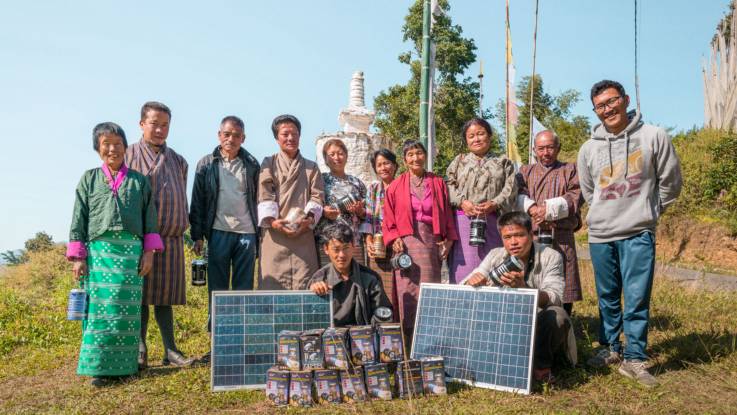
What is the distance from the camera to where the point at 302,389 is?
3.88 m

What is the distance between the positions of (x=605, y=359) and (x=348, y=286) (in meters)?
2.23

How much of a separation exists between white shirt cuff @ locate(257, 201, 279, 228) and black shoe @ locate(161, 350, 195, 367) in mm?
1434

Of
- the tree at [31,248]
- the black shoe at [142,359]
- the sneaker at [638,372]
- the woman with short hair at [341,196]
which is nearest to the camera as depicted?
the sneaker at [638,372]

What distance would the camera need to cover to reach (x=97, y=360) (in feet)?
14.9

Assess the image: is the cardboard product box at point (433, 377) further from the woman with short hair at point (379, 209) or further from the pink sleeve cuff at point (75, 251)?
the pink sleeve cuff at point (75, 251)

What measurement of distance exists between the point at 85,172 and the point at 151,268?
3.23 ft

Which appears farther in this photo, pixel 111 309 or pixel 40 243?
pixel 40 243

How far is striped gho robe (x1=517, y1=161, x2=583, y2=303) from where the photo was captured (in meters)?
5.39

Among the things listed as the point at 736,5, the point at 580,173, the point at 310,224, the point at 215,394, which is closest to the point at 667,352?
the point at 580,173

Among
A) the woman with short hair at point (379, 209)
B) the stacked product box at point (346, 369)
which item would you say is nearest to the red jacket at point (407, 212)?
the woman with short hair at point (379, 209)

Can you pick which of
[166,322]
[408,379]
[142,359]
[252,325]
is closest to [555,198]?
[408,379]

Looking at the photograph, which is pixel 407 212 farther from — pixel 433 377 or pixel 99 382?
pixel 99 382

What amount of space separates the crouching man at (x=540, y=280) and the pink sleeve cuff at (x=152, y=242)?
263 cm

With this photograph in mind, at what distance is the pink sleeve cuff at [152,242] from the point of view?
481cm
